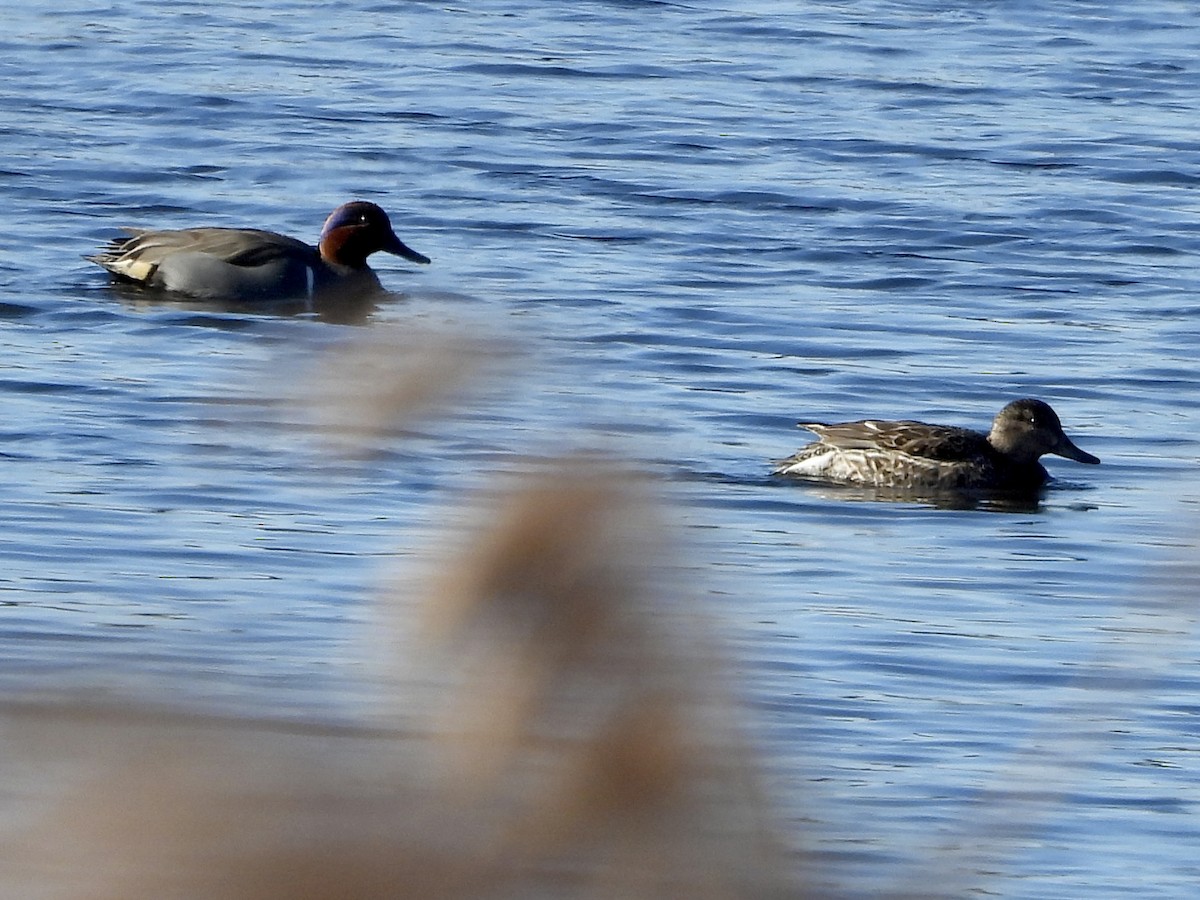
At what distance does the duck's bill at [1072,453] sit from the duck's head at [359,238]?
5578mm

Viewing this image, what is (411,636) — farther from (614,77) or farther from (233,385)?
(614,77)

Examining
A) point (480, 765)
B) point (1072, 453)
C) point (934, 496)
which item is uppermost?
point (480, 765)

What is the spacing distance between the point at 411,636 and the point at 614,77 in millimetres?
21846

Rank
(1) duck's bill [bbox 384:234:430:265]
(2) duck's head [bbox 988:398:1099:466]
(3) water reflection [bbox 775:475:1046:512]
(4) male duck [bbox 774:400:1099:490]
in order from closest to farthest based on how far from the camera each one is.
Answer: (3) water reflection [bbox 775:475:1046:512]
(4) male duck [bbox 774:400:1099:490]
(2) duck's head [bbox 988:398:1099:466]
(1) duck's bill [bbox 384:234:430:265]

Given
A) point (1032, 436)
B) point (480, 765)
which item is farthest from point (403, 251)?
point (480, 765)

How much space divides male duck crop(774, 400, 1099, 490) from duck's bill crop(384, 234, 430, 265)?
4876mm

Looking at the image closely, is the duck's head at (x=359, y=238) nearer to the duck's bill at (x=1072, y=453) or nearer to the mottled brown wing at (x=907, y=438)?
the mottled brown wing at (x=907, y=438)

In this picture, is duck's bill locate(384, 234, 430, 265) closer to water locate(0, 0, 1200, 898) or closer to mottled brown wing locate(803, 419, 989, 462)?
water locate(0, 0, 1200, 898)

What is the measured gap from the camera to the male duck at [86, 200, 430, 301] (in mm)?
14969

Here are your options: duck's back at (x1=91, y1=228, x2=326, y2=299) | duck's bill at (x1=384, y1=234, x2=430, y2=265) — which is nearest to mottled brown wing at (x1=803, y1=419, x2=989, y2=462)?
duck's back at (x1=91, y1=228, x2=326, y2=299)

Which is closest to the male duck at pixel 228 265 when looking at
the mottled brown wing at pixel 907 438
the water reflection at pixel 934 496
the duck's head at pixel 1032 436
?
the mottled brown wing at pixel 907 438

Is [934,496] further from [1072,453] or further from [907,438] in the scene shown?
[1072,453]

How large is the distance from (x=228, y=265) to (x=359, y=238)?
101 centimetres

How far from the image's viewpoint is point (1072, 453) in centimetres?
1134
